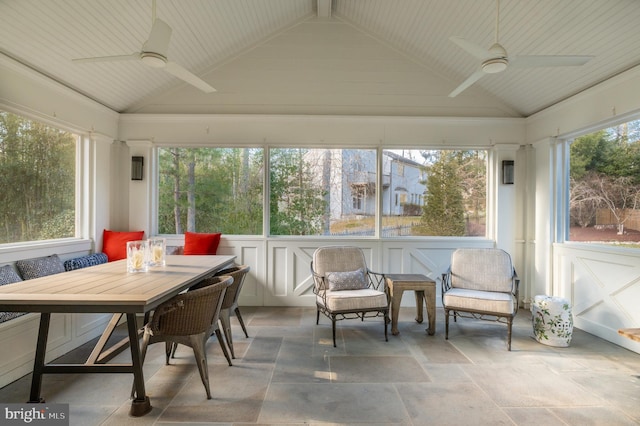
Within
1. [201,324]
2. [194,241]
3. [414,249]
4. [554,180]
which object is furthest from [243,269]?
[554,180]

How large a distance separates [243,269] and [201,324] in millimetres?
763

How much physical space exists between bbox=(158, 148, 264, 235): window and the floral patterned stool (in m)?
3.71

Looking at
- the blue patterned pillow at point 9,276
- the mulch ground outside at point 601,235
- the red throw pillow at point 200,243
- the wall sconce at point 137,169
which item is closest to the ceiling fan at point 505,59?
the mulch ground outside at point 601,235

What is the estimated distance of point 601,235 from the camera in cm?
376

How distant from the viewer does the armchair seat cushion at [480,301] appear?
3.33 m

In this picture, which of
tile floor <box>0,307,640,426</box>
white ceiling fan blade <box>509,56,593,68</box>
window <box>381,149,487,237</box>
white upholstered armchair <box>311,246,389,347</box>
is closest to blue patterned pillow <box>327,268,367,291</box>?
white upholstered armchair <box>311,246,389,347</box>

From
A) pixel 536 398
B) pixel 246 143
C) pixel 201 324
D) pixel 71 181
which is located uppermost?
pixel 246 143

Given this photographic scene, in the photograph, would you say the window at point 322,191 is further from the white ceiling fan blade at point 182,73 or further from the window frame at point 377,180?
the white ceiling fan blade at point 182,73

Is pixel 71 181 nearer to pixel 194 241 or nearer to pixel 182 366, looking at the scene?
pixel 194 241

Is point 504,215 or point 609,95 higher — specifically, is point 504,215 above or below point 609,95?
below

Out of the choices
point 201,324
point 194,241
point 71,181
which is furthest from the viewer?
point 194,241

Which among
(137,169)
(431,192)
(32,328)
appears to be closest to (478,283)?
(431,192)

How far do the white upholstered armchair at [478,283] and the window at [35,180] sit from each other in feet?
15.3

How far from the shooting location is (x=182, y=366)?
2.87 meters
